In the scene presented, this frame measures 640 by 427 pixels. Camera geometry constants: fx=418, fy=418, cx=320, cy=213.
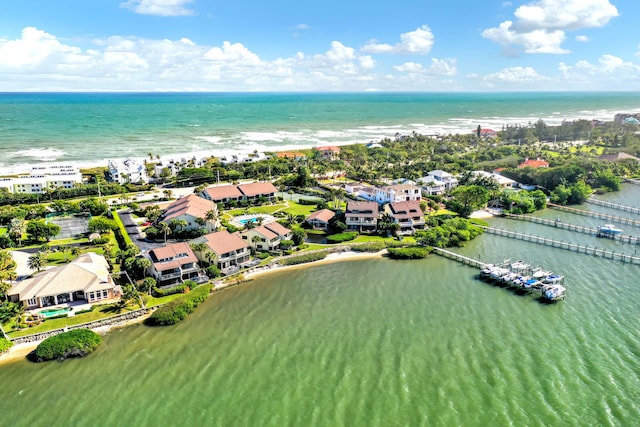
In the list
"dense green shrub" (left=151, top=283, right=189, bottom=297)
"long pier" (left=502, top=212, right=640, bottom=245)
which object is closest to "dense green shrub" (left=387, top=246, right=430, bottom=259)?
"dense green shrub" (left=151, top=283, right=189, bottom=297)

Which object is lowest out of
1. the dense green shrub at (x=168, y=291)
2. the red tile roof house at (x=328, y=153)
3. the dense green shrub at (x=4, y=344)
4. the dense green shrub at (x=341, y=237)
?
the dense green shrub at (x=4, y=344)

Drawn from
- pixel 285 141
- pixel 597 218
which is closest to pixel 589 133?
pixel 597 218

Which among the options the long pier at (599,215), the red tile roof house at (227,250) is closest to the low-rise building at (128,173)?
the red tile roof house at (227,250)

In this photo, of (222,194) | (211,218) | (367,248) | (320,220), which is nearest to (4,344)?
(211,218)

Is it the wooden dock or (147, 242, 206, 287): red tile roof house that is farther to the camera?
(147, 242, 206, 287): red tile roof house

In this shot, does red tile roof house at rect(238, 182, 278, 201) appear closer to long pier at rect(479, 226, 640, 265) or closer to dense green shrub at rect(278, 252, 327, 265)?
dense green shrub at rect(278, 252, 327, 265)

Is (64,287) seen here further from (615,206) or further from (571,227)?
(615,206)

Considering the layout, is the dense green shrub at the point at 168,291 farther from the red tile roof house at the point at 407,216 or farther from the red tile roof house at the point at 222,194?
the red tile roof house at the point at 222,194
